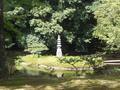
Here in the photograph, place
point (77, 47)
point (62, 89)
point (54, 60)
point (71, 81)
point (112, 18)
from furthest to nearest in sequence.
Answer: point (77, 47) < point (54, 60) < point (112, 18) < point (71, 81) < point (62, 89)

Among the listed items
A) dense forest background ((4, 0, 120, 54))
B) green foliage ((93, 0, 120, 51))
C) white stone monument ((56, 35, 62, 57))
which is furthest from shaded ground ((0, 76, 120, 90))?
white stone monument ((56, 35, 62, 57))

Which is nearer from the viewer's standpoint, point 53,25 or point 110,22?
point 110,22

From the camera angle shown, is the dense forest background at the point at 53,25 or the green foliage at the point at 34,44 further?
the dense forest background at the point at 53,25

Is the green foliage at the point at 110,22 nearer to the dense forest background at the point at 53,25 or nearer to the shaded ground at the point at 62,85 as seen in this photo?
the dense forest background at the point at 53,25

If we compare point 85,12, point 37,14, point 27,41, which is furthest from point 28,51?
point 85,12

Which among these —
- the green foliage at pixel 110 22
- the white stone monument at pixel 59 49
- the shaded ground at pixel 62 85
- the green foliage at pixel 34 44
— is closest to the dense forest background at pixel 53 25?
the green foliage at pixel 34 44

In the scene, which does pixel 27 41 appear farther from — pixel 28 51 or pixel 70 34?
pixel 70 34

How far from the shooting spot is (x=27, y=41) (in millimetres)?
37094

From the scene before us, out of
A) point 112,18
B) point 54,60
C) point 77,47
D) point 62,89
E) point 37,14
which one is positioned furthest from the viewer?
point 77,47

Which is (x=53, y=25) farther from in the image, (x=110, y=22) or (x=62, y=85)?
(x=62, y=85)

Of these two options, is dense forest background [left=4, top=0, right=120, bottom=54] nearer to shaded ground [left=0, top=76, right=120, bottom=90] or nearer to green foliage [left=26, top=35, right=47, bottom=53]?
green foliage [left=26, top=35, right=47, bottom=53]

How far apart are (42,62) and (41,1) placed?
28.2 feet

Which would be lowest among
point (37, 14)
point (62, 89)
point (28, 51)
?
point (62, 89)

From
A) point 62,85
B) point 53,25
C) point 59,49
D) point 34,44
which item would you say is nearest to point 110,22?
point 59,49
